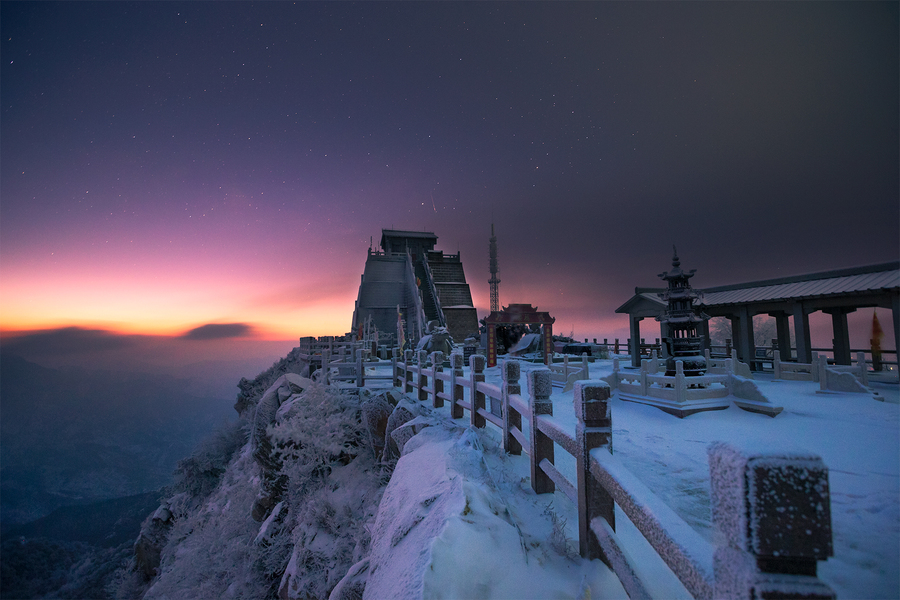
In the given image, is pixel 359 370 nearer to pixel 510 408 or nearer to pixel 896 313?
Answer: pixel 510 408

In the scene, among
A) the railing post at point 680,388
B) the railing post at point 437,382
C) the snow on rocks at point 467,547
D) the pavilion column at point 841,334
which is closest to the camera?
the snow on rocks at point 467,547

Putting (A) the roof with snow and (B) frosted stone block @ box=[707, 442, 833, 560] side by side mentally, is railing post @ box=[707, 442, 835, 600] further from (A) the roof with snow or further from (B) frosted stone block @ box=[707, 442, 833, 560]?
(A) the roof with snow

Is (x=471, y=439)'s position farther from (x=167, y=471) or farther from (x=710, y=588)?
(x=167, y=471)

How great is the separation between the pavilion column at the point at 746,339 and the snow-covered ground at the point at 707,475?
267 inches

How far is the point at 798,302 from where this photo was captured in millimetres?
15992

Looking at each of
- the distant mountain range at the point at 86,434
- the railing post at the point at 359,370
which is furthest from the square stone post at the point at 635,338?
the distant mountain range at the point at 86,434

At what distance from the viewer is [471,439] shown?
16.9 feet

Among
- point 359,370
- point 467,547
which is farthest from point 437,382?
point 467,547

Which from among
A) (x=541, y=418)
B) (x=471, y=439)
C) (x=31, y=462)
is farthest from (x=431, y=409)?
(x=31, y=462)

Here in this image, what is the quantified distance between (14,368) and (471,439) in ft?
746

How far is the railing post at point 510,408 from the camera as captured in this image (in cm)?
535

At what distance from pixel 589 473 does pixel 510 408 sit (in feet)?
7.84

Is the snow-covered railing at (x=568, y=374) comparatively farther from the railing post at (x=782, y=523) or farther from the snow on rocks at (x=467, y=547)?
the railing post at (x=782, y=523)

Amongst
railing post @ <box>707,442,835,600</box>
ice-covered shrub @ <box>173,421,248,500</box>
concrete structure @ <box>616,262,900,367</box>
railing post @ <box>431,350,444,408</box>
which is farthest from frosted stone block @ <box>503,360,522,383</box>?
ice-covered shrub @ <box>173,421,248,500</box>
